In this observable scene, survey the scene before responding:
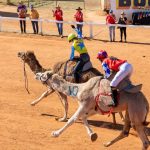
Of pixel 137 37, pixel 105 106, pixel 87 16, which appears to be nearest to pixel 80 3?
pixel 87 16

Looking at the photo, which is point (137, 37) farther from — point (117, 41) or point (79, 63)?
point (79, 63)

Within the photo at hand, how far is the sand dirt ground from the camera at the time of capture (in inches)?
504

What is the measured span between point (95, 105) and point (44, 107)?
13.3 ft

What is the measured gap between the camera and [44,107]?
15.9m

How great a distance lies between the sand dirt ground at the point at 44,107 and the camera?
504 inches

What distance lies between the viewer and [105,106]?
473 inches

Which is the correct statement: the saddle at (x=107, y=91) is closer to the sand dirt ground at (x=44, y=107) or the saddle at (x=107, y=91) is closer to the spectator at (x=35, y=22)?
the sand dirt ground at (x=44, y=107)

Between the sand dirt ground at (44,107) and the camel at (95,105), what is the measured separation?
717 millimetres

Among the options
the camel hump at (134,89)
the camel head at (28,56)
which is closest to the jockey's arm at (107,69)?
the camel hump at (134,89)

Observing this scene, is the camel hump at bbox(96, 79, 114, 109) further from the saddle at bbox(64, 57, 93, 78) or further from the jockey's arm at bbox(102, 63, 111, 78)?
the saddle at bbox(64, 57, 93, 78)

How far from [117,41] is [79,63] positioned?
1276 cm

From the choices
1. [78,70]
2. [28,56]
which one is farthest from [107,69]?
[28,56]

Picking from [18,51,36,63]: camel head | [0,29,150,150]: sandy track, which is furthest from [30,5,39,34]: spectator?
[18,51,36,63]: camel head

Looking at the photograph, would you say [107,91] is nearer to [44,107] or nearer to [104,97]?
[104,97]
